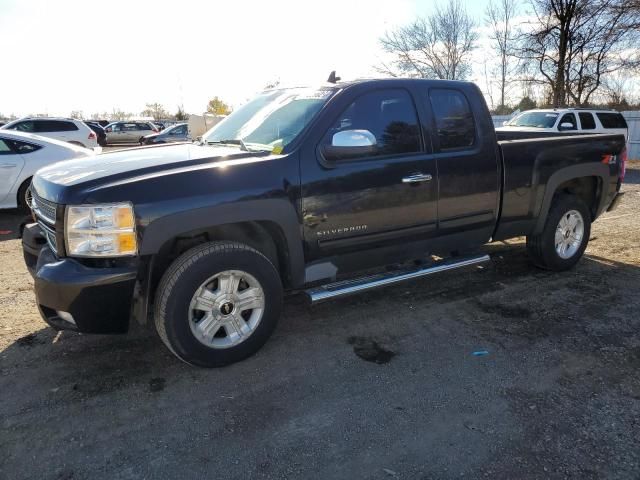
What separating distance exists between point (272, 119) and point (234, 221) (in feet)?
3.77

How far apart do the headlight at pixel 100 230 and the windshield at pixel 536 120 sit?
14.1m

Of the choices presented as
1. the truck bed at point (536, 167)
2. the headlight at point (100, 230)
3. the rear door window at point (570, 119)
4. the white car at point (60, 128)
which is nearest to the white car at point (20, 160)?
the headlight at point (100, 230)

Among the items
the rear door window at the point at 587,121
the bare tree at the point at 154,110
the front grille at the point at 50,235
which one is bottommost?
the front grille at the point at 50,235

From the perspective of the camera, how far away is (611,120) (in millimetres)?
15703

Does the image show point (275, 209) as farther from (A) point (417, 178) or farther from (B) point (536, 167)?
(B) point (536, 167)

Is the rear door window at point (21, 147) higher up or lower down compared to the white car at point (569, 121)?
lower down

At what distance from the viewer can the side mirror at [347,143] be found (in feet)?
11.6

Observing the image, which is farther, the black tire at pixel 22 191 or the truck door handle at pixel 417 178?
the black tire at pixel 22 191

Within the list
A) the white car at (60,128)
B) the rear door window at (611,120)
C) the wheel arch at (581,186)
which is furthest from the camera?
the white car at (60,128)

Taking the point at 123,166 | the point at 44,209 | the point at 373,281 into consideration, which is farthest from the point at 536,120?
the point at 44,209

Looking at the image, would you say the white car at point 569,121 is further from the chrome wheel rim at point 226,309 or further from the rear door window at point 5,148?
the chrome wheel rim at point 226,309

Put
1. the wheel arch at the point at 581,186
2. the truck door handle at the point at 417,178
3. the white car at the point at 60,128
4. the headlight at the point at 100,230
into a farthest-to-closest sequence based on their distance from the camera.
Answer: the white car at the point at 60,128 < the wheel arch at the point at 581,186 < the truck door handle at the point at 417,178 < the headlight at the point at 100,230

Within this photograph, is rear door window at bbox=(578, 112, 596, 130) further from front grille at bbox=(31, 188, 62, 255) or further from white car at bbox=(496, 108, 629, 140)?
front grille at bbox=(31, 188, 62, 255)

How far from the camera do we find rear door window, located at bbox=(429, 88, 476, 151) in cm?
422
